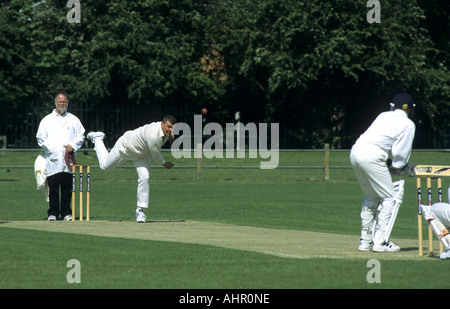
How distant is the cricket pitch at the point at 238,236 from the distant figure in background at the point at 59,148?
854 mm

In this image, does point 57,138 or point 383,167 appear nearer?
point 383,167

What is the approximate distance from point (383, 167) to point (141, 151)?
5697mm

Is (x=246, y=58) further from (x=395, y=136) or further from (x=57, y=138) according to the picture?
(x=395, y=136)

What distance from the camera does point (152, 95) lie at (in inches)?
1928

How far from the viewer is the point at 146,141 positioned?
15930 millimetres

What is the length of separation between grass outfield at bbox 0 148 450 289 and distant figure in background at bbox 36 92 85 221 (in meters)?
0.69

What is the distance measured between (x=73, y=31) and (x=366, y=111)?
57.9 ft

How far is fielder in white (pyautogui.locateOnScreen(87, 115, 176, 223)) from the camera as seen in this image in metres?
15.8

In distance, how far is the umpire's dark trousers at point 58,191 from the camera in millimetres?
17031

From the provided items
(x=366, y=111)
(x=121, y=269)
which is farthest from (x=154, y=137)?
(x=366, y=111)
